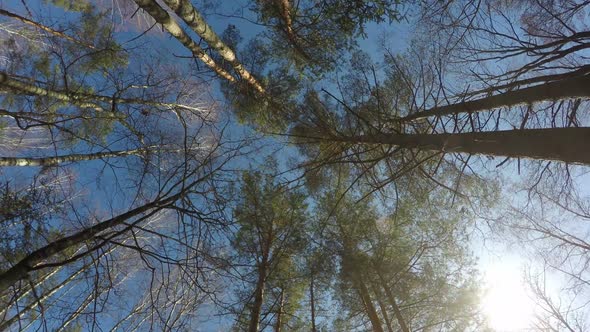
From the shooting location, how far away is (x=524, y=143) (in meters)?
2.88

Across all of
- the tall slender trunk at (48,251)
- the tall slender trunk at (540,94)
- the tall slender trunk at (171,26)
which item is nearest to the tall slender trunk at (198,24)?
the tall slender trunk at (171,26)

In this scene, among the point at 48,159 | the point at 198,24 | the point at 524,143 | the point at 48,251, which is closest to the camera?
the point at 48,251

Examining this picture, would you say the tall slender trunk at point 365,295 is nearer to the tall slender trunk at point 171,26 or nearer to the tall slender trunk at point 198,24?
the tall slender trunk at point 198,24

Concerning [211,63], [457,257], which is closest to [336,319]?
→ [457,257]

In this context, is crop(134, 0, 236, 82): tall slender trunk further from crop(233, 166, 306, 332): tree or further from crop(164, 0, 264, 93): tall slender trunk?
crop(233, 166, 306, 332): tree

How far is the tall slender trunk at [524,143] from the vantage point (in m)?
2.51

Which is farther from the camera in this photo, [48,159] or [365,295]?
[365,295]

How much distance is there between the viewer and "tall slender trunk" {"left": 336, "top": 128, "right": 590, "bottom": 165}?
2.51 meters

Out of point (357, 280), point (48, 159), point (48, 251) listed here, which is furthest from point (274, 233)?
point (48, 251)

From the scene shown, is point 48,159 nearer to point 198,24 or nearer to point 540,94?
point 198,24

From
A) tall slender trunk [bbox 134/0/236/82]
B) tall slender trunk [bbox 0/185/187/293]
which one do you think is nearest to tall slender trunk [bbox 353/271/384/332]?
tall slender trunk [bbox 134/0/236/82]

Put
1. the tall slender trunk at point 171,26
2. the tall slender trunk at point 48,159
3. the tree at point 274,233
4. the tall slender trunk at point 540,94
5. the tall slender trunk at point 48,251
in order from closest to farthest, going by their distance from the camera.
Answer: the tall slender trunk at point 48,251 < the tall slender trunk at point 540,94 < the tall slender trunk at point 171,26 < the tall slender trunk at point 48,159 < the tree at point 274,233

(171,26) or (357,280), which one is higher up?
(171,26)

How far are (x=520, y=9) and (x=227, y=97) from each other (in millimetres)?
5834
